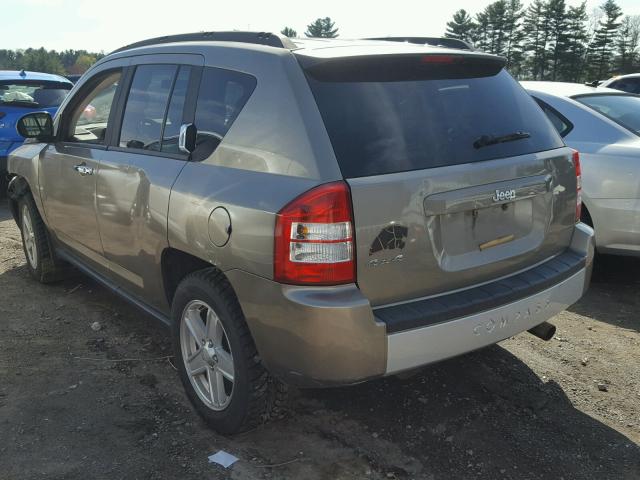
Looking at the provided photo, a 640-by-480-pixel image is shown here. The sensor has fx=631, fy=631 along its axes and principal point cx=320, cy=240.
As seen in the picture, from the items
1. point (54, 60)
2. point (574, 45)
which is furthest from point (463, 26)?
point (54, 60)

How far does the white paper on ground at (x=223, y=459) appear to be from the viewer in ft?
9.38

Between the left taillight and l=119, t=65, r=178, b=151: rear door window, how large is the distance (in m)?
1.26

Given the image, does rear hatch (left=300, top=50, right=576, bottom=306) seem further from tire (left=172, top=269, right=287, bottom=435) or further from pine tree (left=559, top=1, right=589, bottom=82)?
pine tree (left=559, top=1, right=589, bottom=82)

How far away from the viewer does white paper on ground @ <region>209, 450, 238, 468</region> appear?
2859 mm

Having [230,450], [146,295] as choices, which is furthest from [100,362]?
[230,450]

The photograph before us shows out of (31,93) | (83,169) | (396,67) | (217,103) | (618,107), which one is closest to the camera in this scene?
(396,67)

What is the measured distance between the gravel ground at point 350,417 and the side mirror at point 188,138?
4.54 feet

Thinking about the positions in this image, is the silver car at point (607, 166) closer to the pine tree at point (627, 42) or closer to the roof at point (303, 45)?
the roof at point (303, 45)

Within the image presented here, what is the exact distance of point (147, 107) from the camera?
3535 mm

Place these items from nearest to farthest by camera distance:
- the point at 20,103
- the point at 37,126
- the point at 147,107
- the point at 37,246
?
the point at 147,107 → the point at 37,126 → the point at 37,246 → the point at 20,103

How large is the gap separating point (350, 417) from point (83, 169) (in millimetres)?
2266

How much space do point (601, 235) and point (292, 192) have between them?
3388 mm

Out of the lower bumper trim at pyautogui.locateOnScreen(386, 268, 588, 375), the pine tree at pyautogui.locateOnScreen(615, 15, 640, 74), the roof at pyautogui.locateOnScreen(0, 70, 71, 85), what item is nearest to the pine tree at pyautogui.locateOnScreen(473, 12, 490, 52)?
the pine tree at pyautogui.locateOnScreen(615, 15, 640, 74)

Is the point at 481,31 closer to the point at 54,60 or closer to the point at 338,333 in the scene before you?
the point at 54,60
